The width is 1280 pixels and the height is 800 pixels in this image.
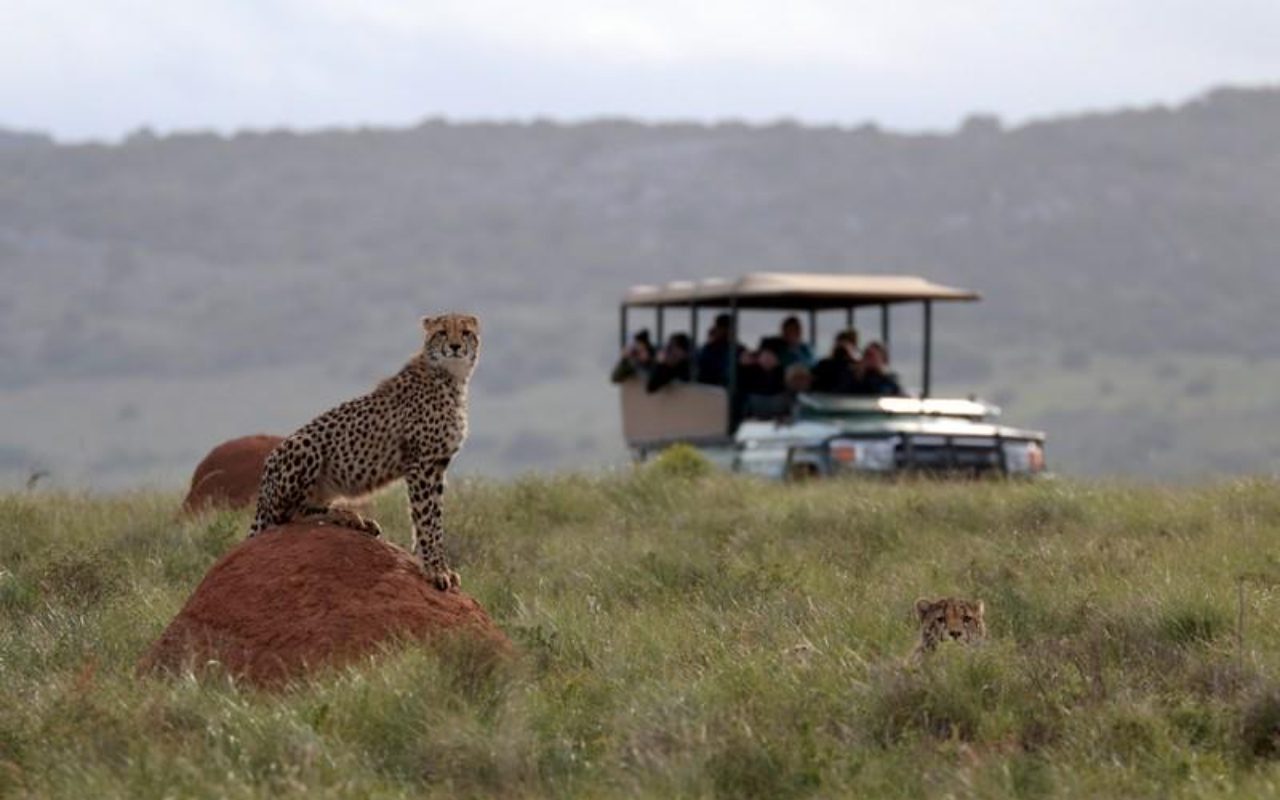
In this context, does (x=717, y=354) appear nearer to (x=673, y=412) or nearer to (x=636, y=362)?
(x=673, y=412)

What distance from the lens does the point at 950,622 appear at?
9516mm

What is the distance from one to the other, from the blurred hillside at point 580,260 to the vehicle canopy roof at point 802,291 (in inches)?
1998

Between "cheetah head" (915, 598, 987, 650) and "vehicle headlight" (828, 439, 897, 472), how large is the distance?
8.60 meters

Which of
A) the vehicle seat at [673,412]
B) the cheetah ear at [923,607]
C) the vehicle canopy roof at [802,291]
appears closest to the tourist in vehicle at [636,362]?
the vehicle seat at [673,412]

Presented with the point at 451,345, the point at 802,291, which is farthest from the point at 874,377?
the point at 451,345

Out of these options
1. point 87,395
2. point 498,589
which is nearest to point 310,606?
point 498,589

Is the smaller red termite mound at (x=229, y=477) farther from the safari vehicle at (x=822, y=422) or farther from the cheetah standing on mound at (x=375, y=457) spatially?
the safari vehicle at (x=822, y=422)

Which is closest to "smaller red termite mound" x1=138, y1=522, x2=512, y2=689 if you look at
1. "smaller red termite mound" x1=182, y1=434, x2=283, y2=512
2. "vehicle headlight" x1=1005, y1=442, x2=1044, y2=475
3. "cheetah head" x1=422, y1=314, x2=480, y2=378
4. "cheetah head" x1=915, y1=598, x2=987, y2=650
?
"cheetah head" x1=422, y1=314, x2=480, y2=378

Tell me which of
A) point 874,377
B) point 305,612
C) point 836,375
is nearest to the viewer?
point 305,612

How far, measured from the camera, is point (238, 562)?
953cm

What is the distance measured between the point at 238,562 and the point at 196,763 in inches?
66.8

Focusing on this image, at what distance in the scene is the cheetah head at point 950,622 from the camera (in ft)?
31.0

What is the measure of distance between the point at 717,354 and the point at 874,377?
4.36ft

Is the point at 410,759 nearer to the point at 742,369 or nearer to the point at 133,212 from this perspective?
the point at 742,369
